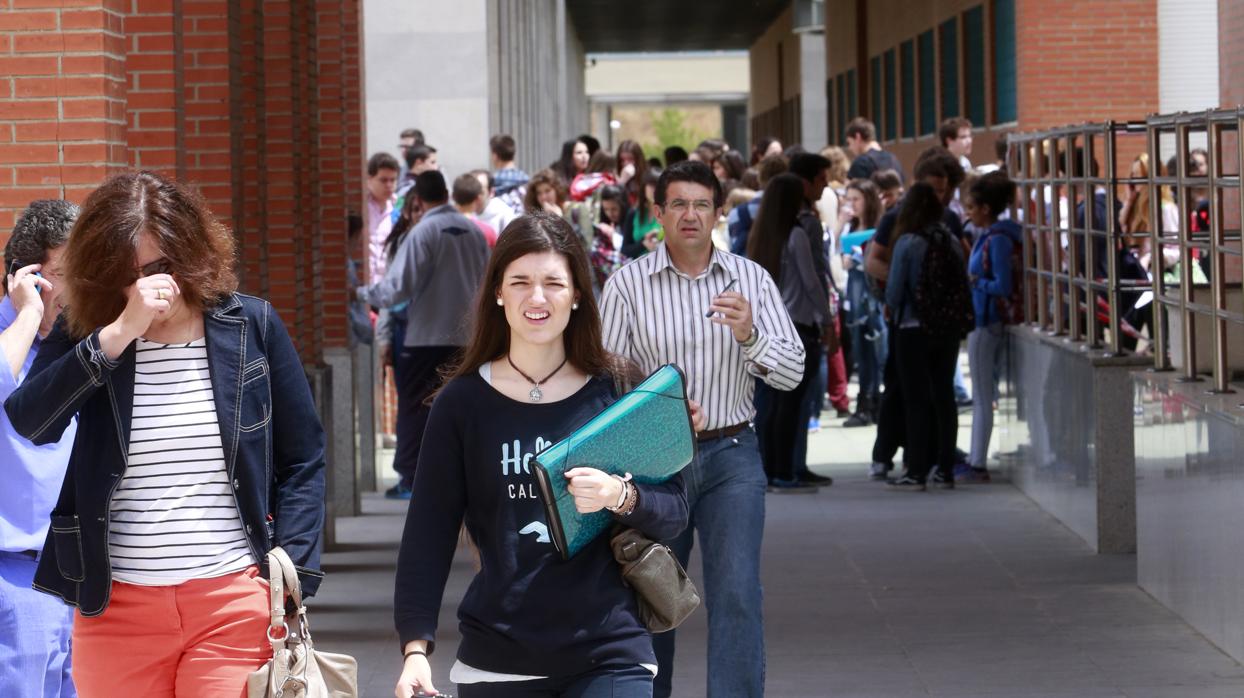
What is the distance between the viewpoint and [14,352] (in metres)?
4.64

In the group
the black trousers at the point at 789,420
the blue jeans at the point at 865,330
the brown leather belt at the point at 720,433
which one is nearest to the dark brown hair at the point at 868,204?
the blue jeans at the point at 865,330

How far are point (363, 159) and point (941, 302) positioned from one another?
4.58 metres

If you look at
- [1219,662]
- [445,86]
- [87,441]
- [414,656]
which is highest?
[445,86]

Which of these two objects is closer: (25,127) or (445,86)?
(25,127)

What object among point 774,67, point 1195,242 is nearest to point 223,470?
point 1195,242

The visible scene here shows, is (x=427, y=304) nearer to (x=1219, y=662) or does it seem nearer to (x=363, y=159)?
(x=363, y=159)

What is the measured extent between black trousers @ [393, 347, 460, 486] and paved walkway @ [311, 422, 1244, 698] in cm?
51

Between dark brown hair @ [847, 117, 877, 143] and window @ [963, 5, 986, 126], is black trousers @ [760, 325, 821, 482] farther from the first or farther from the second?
window @ [963, 5, 986, 126]

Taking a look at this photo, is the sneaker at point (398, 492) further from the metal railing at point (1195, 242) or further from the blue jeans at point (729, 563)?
the blue jeans at point (729, 563)

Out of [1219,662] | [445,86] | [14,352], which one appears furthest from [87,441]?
[445,86]

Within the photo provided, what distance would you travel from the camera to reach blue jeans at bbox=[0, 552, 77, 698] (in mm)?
4703

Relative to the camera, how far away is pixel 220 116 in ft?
29.6

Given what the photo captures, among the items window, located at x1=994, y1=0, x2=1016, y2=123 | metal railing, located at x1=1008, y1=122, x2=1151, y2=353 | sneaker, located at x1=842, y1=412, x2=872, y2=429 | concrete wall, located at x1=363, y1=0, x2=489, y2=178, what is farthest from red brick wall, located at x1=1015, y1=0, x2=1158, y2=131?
metal railing, located at x1=1008, y1=122, x2=1151, y2=353

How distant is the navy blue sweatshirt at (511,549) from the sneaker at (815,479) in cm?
882
